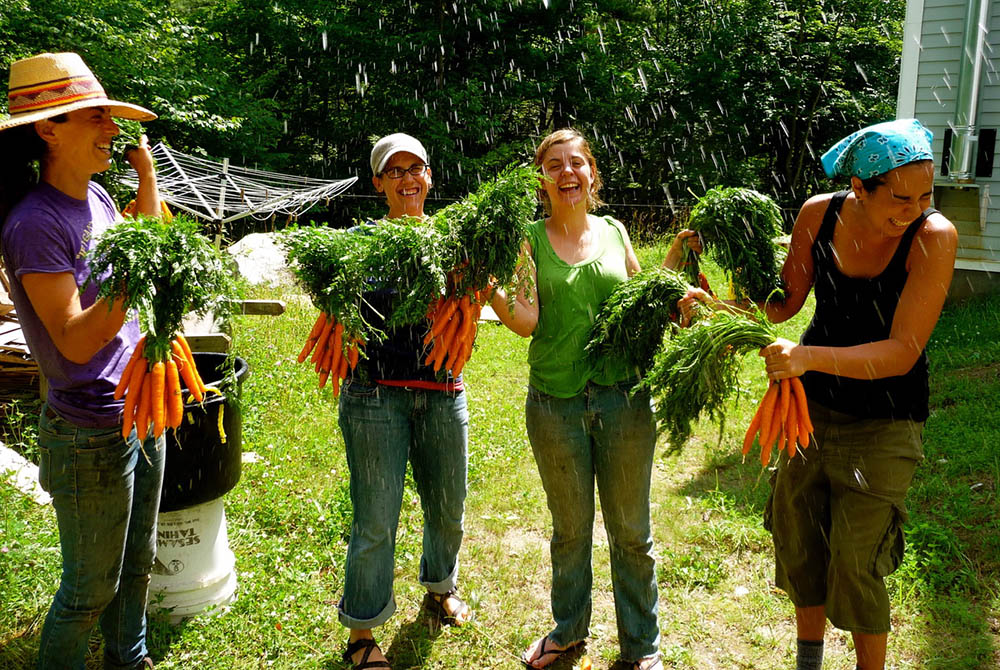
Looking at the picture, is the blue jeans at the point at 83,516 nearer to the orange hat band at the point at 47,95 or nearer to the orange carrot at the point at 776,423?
the orange hat band at the point at 47,95

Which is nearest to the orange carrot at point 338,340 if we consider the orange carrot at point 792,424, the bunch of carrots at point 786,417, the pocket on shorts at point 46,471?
the pocket on shorts at point 46,471

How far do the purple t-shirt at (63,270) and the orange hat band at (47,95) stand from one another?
28 cm

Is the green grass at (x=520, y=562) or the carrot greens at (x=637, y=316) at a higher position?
the carrot greens at (x=637, y=316)

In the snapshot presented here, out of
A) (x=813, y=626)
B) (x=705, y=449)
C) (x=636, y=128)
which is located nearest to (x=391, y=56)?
(x=636, y=128)

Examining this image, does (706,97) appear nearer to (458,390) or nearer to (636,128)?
(636,128)

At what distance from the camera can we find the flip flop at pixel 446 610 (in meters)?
3.57

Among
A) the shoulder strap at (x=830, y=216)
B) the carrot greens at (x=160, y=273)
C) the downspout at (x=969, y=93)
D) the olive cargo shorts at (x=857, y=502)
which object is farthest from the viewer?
the downspout at (x=969, y=93)

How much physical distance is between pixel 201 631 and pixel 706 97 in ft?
64.9

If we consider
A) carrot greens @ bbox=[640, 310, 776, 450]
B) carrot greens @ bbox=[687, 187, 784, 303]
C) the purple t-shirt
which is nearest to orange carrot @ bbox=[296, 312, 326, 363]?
the purple t-shirt

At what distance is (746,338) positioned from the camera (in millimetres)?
2662

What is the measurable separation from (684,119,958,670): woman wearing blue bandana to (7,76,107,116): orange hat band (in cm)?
236

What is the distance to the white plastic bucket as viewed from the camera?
3445mm

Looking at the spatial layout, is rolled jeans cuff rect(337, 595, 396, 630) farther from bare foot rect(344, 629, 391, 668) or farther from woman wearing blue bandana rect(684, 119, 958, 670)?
woman wearing blue bandana rect(684, 119, 958, 670)

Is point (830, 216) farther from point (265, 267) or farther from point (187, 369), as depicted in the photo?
point (265, 267)
